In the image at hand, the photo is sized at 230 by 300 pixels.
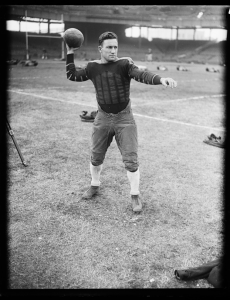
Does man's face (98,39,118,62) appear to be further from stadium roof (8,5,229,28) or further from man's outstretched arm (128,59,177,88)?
stadium roof (8,5,229,28)

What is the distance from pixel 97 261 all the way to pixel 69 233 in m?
0.56

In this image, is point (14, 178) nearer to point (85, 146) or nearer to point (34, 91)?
point (85, 146)

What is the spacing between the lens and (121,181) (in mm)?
4570

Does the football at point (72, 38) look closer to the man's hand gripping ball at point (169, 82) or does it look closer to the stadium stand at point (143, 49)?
the man's hand gripping ball at point (169, 82)

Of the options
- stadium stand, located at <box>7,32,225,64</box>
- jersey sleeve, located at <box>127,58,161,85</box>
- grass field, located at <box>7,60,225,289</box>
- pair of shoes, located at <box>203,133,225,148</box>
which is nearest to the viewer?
grass field, located at <box>7,60,225,289</box>

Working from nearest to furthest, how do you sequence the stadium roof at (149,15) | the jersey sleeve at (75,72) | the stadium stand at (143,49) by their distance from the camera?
the jersey sleeve at (75,72)
the stadium stand at (143,49)
the stadium roof at (149,15)

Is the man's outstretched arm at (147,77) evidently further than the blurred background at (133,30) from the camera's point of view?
No

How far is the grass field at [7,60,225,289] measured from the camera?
2615 mm

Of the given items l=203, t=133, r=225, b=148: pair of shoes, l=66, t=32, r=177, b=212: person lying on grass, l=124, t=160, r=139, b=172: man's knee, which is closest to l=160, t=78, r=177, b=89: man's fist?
l=66, t=32, r=177, b=212: person lying on grass

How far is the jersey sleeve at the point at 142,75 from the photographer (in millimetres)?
3297

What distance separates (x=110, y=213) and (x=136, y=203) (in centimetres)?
37

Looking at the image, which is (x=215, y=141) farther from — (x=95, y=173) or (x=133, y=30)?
(x=133, y=30)

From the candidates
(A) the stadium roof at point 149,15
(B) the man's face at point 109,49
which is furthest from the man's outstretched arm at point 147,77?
(A) the stadium roof at point 149,15

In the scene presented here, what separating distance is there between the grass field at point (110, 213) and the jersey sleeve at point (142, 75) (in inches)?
63.6
